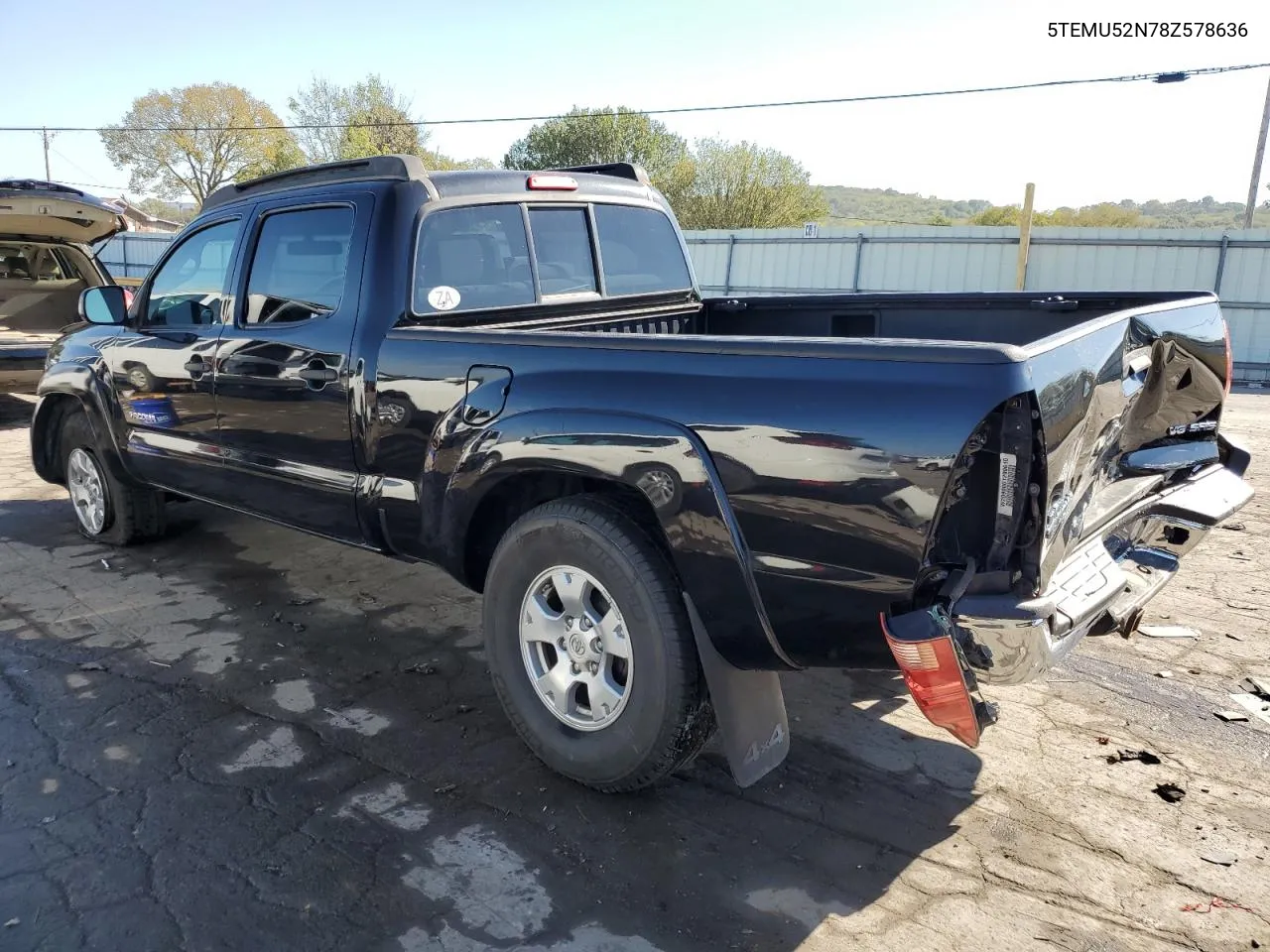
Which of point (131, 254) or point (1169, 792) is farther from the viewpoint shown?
point (131, 254)

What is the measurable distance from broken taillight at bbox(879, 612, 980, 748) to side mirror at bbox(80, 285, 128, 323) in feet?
14.5

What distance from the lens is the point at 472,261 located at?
12.3 ft

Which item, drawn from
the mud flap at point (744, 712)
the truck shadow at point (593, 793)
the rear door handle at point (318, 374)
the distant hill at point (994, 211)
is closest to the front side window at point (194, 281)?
the rear door handle at point (318, 374)

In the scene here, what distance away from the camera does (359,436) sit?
140 inches

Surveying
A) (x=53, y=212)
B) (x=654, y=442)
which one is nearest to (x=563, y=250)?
(x=654, y=442)

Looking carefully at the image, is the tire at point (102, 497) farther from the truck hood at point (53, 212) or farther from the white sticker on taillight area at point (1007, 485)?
the white sticker on taillight area at point (1007, 485)

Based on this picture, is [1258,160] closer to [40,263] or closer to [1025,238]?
[1025,238]

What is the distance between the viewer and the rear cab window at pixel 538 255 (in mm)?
3615

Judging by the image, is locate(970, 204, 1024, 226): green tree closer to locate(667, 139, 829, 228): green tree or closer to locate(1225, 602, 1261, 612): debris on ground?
locate(667, 139, 829, 228): green tree

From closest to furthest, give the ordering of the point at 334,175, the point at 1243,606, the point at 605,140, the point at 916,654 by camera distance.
A: the point at 916,654, the point at 334,175, the point at 1243,606, the point at 605,140

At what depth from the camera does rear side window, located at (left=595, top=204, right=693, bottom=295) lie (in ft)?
14.2

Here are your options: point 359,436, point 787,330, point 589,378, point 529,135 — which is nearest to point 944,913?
point 589,378

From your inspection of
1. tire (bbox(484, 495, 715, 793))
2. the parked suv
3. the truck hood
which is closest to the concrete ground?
tire (bbox(484, 495, 715, 793))

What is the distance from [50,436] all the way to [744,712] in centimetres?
508
